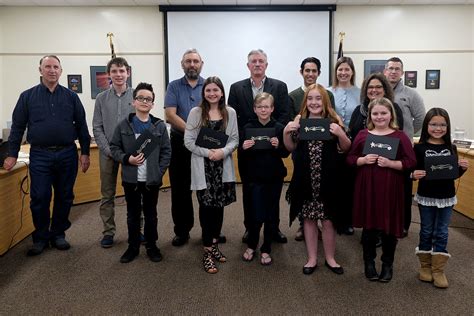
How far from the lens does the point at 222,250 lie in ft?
10.3

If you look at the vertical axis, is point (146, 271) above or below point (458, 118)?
below

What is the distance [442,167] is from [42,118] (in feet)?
9.57

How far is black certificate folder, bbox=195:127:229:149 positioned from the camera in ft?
8.69

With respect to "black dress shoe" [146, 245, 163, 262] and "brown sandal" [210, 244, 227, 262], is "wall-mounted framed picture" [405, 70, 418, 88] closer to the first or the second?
"brown sandal" [210, 244, 227, 262]

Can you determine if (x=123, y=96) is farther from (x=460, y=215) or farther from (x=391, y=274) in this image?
(x=460, y=215)

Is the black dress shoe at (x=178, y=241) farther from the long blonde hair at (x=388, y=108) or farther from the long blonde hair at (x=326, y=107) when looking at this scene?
the long blonde hair at (x=388, y=108)

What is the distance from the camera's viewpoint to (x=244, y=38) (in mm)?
6438

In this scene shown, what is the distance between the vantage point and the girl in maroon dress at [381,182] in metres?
2.37

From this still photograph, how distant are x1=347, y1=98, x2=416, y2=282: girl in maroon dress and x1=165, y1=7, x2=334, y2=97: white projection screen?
4.28 m

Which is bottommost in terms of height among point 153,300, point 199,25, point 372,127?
point 153,300

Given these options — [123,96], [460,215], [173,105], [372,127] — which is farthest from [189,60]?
[460,215]

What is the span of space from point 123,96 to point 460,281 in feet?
9.39

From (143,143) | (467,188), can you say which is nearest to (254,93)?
(143,143)

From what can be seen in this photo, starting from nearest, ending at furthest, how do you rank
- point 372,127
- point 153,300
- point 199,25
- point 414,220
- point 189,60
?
point 153,300 → point 372,127 → point 189,60 → point 414,220 → point 199,25
